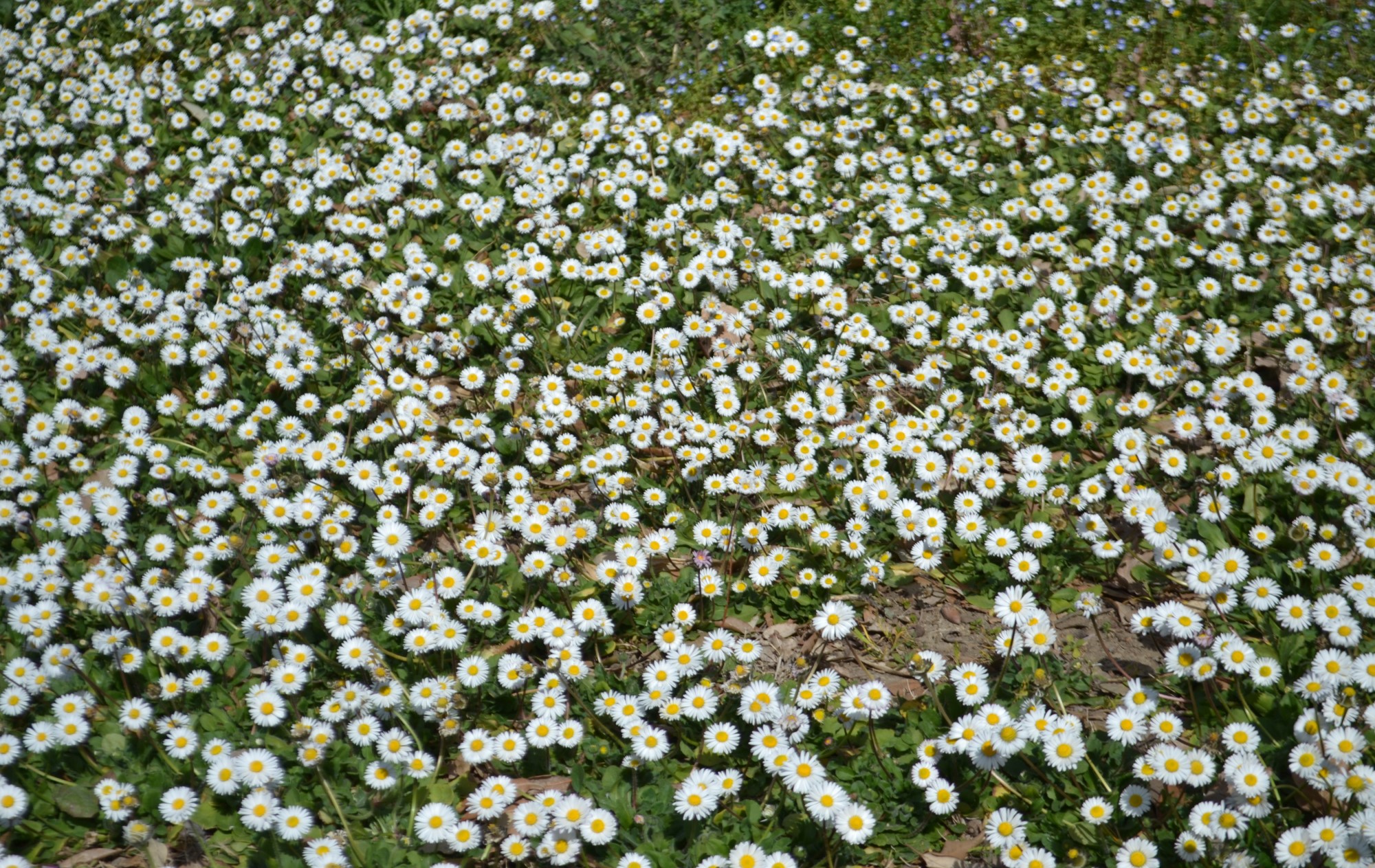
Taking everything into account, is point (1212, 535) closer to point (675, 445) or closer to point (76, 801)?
point (675, 445)

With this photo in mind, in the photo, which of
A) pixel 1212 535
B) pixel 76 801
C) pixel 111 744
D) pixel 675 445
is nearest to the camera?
pixel 76 801

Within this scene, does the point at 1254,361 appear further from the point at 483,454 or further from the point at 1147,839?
the point at 483,454

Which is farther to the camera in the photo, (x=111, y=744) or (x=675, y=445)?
(x=675, y=445)

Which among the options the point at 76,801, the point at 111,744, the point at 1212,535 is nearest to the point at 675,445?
the point at 1212,535

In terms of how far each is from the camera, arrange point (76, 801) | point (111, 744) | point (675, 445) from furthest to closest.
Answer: point (675, 445)
point (111, 744)
point (76, 801)

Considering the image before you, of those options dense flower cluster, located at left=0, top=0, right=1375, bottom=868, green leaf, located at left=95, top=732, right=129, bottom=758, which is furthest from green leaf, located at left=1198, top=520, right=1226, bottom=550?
green leaf, located at left=95, top=732, right=129, bottom=758

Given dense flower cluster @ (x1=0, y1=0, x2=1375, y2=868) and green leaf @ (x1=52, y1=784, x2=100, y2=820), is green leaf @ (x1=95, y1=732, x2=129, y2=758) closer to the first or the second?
dense flower cluster @ (x1=0, y1=0, x2=1375, y2=868)

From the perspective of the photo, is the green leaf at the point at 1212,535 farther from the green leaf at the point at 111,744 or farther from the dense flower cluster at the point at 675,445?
the green leaf at the point at 111,744

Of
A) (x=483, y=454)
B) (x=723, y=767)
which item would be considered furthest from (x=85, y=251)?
(x=723, y=767)
